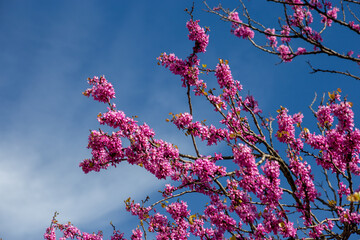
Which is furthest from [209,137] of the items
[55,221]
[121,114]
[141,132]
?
[55,221]

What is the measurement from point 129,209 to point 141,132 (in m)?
3.05

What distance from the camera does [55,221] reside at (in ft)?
38.3

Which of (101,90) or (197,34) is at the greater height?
(197,34)

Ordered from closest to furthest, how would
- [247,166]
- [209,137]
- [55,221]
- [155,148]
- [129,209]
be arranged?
[247,166]
[155,148]
[209,137]
[129,209]
[55,221]

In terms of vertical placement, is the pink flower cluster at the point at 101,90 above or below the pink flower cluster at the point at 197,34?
below

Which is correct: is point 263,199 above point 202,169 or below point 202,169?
below

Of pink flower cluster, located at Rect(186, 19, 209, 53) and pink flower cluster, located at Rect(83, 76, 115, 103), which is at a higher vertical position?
pink flower cluster, located at Rect(186, 19, 209, 53)

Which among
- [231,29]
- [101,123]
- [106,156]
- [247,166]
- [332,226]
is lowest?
[332,226]

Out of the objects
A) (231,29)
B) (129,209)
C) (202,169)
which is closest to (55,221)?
(129,209)

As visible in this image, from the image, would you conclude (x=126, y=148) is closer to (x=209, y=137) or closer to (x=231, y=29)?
(x=209, y=137)

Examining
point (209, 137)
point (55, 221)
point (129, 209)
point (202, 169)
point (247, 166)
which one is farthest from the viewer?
point (55, 221)

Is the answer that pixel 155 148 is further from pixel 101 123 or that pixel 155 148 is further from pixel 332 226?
pixel 332 226

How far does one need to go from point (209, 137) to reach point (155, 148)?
144cm

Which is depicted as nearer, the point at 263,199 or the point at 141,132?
the point at 263,199
